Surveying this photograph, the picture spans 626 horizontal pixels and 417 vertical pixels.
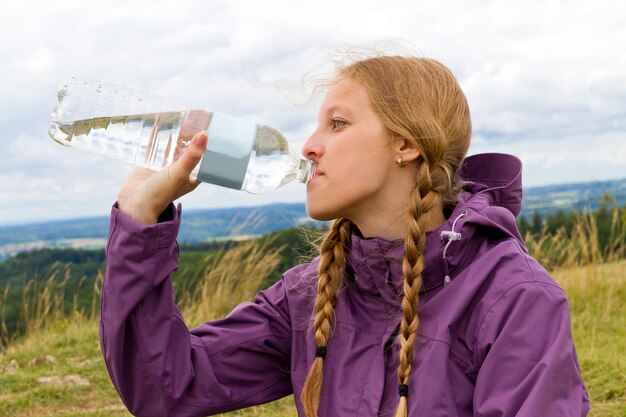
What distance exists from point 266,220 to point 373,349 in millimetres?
4617

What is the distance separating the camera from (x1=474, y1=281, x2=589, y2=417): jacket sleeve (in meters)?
1.98

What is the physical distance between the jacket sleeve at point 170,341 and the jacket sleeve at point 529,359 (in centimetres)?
76

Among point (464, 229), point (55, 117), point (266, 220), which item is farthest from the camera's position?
point (266, 220)

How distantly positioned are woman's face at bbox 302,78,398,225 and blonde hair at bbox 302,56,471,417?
0.05 metres

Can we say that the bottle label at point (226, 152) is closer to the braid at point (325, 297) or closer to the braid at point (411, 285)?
the braid at point (325, 297)

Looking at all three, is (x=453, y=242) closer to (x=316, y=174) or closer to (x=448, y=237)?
(x=448, y=237)

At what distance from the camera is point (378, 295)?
243 cm

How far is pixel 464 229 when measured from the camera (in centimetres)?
227

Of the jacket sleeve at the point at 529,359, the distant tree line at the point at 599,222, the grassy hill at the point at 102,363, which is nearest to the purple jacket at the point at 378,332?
the jacket sleeve at the point at 529,359

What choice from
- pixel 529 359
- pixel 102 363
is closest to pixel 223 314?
pixel 102 363

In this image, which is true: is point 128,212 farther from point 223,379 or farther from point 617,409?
point 617,409

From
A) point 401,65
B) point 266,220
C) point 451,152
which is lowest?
point 266,220

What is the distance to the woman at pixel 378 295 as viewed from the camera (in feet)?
6.93

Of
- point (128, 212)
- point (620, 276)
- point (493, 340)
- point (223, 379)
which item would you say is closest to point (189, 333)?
point (223, 379)
